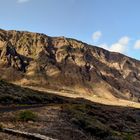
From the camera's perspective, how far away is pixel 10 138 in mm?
18141

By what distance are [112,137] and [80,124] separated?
3.96 meters

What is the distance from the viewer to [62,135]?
23.2m

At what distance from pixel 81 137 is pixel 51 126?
242 centimetres

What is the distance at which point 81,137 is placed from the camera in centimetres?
2441

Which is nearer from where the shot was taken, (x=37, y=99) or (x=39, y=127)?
(x=39, y=127)

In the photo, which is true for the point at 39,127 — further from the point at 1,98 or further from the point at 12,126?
the point at 1,98

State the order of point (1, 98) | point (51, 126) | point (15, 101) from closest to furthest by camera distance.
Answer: point (51, 126), point (1, 98), point (15, 101)

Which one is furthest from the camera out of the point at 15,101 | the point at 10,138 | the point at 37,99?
the point at 37,99

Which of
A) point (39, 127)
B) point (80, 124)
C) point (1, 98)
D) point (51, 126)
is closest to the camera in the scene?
point (39, 127)

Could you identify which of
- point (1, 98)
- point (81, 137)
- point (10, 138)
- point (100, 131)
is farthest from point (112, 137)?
point (1, 98)

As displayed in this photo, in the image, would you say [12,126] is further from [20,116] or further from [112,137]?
[112,137]

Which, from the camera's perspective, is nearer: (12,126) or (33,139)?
(33,139)

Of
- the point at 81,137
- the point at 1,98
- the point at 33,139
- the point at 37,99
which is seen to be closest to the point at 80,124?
the point at 81,137

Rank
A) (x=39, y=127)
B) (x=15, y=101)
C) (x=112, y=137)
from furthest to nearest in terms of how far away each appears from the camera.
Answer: (x=15, y=101), (x=112, y=137), (x=39, y=127)
